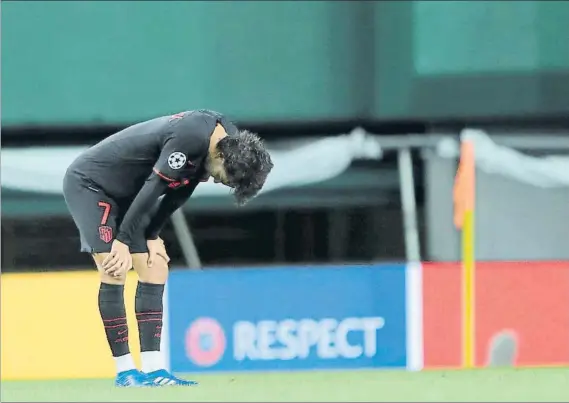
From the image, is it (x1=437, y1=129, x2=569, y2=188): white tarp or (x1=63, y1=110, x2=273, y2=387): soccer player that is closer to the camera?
(x1=63, y1=110, x2=273, y2=387): soccer player

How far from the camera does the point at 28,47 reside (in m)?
5.91

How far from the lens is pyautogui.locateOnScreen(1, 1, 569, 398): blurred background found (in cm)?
579

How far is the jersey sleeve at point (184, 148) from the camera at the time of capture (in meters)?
3.13

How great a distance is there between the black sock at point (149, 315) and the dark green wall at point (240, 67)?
2564mm

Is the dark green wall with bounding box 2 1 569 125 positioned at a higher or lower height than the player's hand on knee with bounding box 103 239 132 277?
higher

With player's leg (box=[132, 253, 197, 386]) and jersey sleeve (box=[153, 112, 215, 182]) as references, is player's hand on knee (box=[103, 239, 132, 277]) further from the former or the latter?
jersey sleeve (box=[153, 112, 215, 182])

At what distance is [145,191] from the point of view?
124 inches

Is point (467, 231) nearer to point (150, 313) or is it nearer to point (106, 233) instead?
point (150, 313)

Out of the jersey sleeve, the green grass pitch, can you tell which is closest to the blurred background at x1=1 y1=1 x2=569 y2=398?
the green grass pitch

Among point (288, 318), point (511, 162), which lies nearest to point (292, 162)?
point (288, 318)

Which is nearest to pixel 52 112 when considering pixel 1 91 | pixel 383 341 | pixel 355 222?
pixel 1 91

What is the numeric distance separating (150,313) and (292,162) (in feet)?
8.51

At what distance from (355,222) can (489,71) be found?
1.14 m

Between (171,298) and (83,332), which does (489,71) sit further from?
(83,332)
